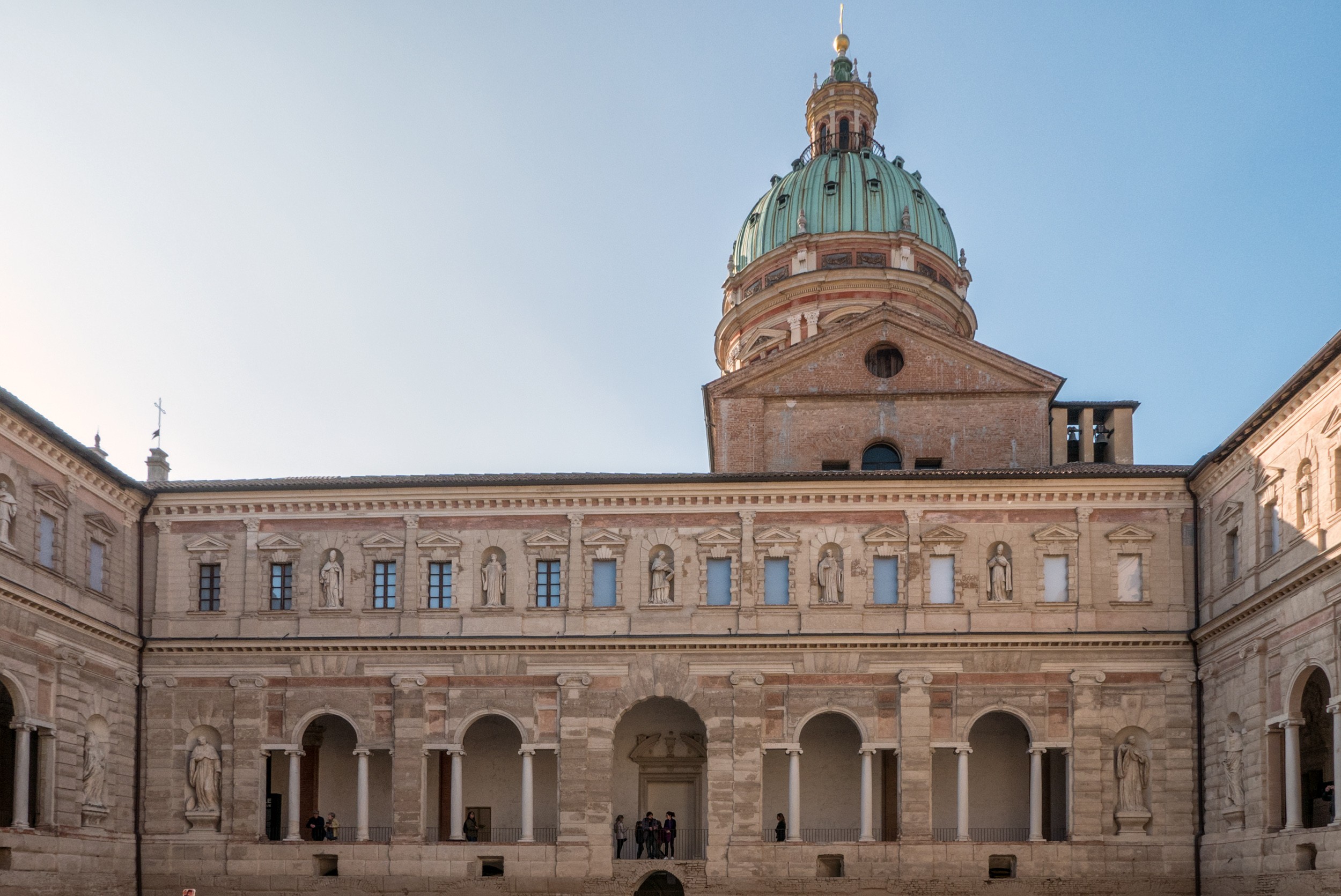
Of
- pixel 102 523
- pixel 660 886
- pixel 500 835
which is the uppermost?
pixel 102 523

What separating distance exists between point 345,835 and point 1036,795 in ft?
61.5

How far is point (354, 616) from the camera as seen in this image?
41.0 m

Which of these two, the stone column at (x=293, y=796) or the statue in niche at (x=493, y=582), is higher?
the statue in niche at (x=493, y=582)

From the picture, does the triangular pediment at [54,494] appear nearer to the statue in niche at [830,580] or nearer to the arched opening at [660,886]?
the arched opening at [660,886]

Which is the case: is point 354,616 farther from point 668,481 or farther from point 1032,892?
point 1032,892

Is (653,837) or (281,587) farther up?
(281,587)

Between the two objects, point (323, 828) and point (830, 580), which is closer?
point (830, 580)

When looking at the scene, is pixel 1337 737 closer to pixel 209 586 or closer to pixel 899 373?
pixel 899 373

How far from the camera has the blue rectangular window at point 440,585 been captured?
135 feet

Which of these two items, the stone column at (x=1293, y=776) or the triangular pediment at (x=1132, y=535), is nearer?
the stone column at (x=1293, y=776)

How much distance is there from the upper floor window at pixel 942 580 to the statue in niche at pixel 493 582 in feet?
37.9

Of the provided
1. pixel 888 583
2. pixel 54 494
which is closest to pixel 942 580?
pixel 888 583

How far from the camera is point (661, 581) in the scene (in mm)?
40688

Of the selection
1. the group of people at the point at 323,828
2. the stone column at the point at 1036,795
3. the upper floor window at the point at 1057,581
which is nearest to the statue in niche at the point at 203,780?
the group of people at the point at 323,828
